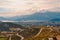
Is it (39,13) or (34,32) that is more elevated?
(39,13)

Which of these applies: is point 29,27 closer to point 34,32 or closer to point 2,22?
point 34,32

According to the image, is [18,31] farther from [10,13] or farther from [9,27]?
[10,13]

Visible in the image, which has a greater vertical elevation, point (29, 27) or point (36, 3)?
point (36, 3)

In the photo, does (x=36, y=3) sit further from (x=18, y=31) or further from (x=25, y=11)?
(x=18, y=31)

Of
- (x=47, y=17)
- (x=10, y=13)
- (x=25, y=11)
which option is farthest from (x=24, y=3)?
(x=47, y=17)

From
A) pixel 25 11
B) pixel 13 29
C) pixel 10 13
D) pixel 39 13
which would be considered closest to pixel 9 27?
pixel 13 29

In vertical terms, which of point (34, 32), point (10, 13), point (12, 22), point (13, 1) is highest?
point (13, 1)

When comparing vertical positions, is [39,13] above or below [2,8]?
below

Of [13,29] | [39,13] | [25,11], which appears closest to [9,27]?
[13,29]
